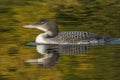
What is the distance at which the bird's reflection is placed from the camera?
14445 millimetres

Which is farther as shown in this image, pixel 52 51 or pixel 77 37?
pixel 77 37

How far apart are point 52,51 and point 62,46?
40.1 inches

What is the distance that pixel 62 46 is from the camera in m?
16.7

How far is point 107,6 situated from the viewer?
2464 centimetres

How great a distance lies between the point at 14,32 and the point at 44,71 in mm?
4852

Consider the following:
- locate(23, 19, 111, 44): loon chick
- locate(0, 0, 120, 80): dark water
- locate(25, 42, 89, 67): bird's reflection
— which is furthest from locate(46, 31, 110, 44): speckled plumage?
locate(0, 0, 120, 80): dark water

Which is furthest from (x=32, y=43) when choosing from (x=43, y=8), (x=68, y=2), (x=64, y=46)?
(x=68, y=2)

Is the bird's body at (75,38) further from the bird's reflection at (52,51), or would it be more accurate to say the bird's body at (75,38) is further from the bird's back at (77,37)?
the bird's reflection at (52,51)

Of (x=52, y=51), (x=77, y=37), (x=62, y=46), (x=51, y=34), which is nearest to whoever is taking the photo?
(x=52, y=51)

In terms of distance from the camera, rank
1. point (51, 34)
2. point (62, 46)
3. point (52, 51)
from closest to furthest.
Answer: point (52, 51)
point (62, 46)
point (51, 34)

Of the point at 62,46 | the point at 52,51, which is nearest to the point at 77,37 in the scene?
the point at 62,46

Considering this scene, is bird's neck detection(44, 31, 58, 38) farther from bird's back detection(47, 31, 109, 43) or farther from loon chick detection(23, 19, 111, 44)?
bird's back detection(47, 31, 109, 43)

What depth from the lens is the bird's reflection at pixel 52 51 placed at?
14445 millimetres

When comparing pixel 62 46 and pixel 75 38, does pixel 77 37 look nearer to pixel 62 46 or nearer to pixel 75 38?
pixel 75 38
